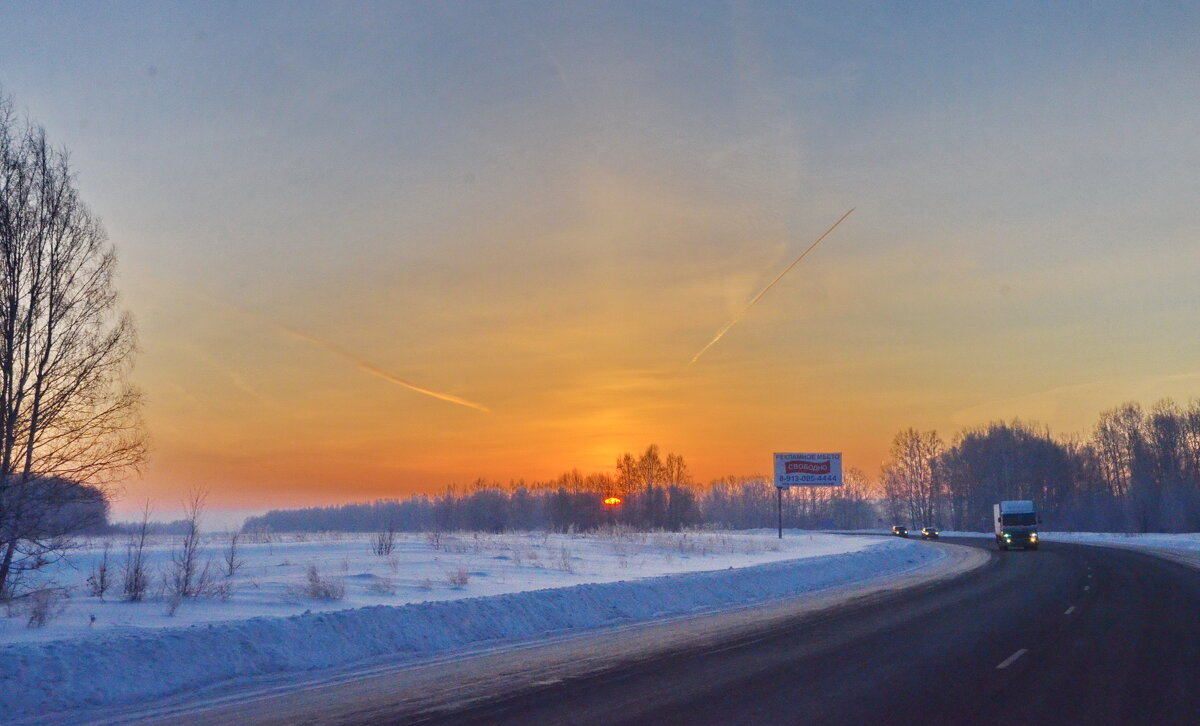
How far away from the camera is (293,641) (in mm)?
12562

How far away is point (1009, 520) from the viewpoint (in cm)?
5344

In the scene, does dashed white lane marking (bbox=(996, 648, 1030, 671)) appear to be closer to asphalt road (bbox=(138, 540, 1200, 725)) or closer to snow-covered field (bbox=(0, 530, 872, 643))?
asphalt road (bbox=(138, 540, 1200, 725))

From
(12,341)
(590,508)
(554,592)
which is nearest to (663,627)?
(554,592)

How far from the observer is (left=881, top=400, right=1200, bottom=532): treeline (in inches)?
3893

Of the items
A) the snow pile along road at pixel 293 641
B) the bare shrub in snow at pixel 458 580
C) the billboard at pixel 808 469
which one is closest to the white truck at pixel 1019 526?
the billboard at pixel 808 469

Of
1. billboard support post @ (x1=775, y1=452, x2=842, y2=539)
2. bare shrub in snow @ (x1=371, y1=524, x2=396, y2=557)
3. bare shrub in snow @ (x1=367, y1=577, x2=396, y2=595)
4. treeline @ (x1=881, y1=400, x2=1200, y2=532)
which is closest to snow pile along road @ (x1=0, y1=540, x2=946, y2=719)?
bare shrub in snow @ (x1=367, y1=577, x2=396, y2=595)

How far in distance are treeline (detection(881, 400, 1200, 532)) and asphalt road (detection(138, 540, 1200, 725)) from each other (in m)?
89.4

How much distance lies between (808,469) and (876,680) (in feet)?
250

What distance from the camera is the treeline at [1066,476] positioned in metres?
98.9

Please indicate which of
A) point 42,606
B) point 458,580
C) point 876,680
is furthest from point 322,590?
point 876,680

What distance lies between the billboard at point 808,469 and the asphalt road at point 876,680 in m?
64.9

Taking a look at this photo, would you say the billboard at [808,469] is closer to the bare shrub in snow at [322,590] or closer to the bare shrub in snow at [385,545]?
the bare shrub in snow at [385,545]

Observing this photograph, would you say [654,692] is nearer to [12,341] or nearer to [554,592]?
[554,592]

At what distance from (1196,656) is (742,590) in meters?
12.8
